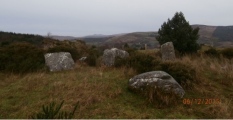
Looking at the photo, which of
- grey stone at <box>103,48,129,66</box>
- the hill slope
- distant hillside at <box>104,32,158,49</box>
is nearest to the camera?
grey stone at <box>103,48,129,66</box>

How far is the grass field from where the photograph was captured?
233 inches

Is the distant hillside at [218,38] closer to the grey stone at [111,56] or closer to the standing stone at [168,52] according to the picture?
the standing stone at [168,52]

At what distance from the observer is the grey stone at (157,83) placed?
6715mm

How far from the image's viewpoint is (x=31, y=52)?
11.0m

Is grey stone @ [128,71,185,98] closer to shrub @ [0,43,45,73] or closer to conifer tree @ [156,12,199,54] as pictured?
shrub @ [0,43,45,73]

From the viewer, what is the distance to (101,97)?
6.68 m

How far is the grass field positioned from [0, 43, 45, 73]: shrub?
700 mm

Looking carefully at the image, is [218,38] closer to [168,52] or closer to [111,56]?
[168,52]

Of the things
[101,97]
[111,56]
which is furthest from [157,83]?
[111,56]

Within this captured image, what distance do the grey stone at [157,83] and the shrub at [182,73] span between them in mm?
785

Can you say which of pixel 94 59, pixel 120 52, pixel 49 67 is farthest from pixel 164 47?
pixel 49 67

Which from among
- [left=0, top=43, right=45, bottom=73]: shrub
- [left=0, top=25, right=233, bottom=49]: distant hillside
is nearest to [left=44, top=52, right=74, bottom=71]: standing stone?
[left=0, top=43, right=45, bottom=73]: shrub

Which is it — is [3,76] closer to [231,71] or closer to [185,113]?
[185,113]

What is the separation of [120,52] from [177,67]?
4.07 metres
